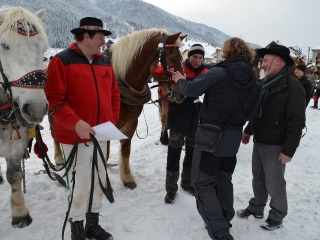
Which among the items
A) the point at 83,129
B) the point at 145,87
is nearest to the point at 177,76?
the point at 145,87

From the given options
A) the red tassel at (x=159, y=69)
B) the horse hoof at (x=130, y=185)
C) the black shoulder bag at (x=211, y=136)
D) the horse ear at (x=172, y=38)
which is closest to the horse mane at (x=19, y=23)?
the red tassel at (x=159, y=69)

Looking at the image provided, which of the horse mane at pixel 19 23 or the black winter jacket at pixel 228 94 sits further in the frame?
the black winter jacket at pixel 228 94

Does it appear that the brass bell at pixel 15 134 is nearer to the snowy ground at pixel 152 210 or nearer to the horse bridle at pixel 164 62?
the snowy ground at pixel 152 210

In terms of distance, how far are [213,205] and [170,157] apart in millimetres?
1029

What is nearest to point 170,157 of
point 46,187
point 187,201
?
point 187,201

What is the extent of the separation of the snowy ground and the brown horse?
1.19 meters

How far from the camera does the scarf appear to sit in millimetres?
2850

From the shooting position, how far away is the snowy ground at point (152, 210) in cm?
298

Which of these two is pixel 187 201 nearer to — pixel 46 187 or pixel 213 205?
pixel 213 205

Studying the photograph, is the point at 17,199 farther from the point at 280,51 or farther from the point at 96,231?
the point at 280,51

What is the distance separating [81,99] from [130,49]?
1441 millimetres

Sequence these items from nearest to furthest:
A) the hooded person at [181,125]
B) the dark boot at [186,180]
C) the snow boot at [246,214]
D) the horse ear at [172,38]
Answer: the horse ear at [172,38] < the snow boot at [246,214] < the hooded person at [181,125] < the dark boot at [186,180]

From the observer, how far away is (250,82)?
258 cm

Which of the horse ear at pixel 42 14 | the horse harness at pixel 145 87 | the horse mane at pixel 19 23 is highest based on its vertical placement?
the horse ear at pixel 42 14
